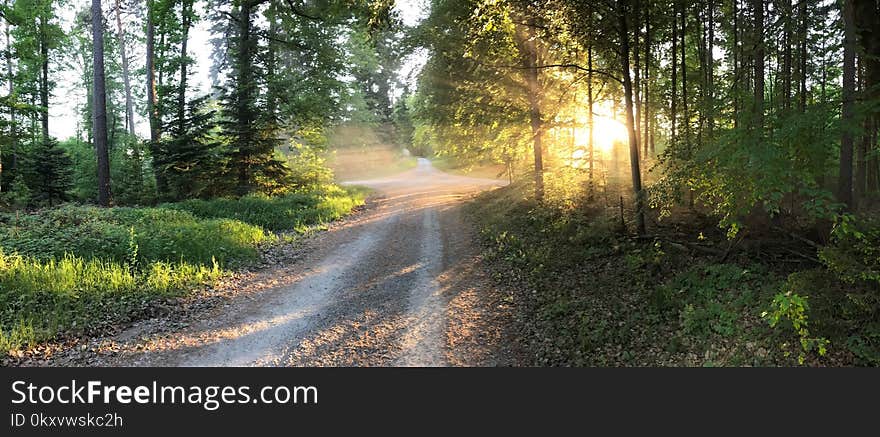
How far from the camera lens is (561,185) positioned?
533 inches

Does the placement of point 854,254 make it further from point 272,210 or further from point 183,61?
point 183,61

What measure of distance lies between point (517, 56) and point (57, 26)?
2535 centimetres

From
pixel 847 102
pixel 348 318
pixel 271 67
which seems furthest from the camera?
pixel 271 67

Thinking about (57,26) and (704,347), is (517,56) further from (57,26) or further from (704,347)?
(57,26)

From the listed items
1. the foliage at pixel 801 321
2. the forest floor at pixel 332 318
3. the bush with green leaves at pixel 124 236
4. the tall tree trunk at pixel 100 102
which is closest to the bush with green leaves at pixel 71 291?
the forest floor at pixel 332 318

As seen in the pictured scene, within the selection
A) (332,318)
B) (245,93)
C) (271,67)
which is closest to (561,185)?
(332,318)

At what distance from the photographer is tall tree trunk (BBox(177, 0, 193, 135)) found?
17922 millimetres

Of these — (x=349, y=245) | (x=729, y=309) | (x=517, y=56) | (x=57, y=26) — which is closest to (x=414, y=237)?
(x=349, y=245)

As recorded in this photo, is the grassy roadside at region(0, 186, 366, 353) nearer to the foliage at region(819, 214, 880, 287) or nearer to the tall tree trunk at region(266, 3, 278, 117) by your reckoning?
the tall tree trunk at region(266, 3, 278, 117)

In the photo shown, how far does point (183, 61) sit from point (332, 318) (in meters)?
19.4

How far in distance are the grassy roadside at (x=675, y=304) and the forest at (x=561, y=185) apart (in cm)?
4

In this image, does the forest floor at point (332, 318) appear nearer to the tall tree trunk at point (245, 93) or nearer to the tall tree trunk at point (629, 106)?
the tall tree trunk at point (629, 106)

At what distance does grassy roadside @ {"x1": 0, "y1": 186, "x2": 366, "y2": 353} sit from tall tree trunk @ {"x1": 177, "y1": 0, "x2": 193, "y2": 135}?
21.2ft

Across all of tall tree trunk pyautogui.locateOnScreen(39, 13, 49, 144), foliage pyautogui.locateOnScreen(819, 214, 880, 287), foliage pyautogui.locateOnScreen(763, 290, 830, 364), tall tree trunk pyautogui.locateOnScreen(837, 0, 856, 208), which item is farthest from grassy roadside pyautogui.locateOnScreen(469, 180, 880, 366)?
tall tree trunk pyautogui.locateOnScreen(39, 13, 49, 144)
